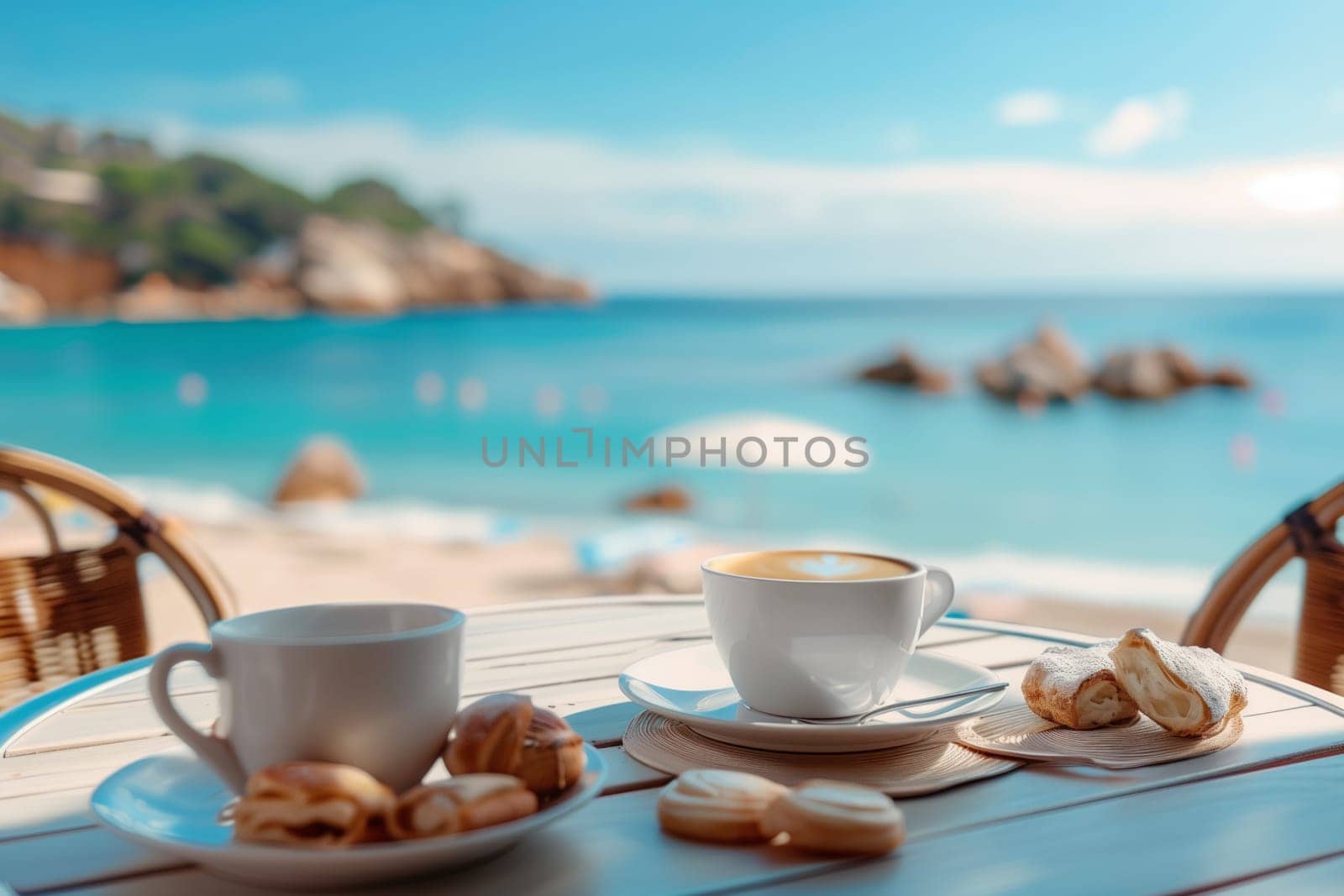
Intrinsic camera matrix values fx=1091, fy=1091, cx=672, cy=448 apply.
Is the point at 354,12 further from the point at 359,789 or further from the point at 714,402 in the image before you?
the point at 359,789

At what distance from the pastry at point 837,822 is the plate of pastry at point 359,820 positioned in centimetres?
8

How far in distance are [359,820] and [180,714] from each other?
112mm

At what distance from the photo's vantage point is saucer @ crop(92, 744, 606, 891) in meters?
0.39

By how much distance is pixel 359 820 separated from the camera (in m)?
0.40

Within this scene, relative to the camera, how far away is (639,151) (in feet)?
80.5

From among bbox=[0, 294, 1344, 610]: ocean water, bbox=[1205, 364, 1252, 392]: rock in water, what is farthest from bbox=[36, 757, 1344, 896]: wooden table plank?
bbox=[1205, 364, 1252, 392]: rock in water

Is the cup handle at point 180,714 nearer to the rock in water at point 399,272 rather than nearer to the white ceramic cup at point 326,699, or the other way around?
the white ceramic cup at point 326,699

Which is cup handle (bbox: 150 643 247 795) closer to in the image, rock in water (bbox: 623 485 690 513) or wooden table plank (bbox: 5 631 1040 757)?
wooden table plank (bbox: 5 631 1040 757)

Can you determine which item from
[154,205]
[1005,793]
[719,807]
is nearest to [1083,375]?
[1005,793]

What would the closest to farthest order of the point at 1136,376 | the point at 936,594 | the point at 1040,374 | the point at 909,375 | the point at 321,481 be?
the point at 936,594 → the point at 321,481 → the point at 1136,376 → the point at 1040,374 → the point at 909,375

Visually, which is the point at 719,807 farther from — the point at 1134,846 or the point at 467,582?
the point at 467,582

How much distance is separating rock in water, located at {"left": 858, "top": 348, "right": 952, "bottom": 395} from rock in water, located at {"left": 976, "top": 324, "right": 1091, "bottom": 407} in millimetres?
555

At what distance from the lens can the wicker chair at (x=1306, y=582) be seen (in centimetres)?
101

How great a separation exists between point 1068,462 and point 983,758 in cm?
1030
